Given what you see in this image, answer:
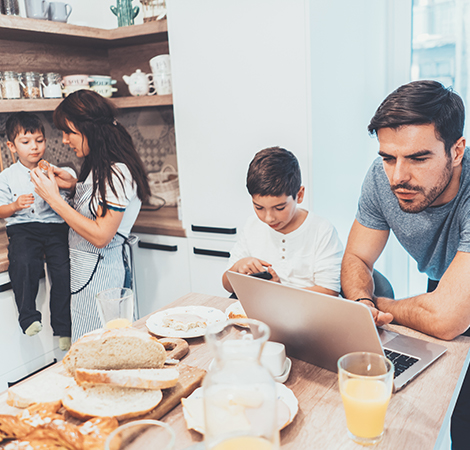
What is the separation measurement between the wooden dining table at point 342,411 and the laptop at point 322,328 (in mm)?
25

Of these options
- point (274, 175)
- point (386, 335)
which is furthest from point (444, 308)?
point (274, 175)

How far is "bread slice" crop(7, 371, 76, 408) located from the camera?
0.89 m

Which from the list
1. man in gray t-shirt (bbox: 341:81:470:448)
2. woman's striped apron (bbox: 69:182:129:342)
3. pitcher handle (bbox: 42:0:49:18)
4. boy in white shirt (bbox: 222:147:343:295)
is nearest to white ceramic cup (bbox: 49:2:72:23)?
pitcher handle (bbox: 42:0:49:18)

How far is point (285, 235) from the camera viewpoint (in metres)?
1.63

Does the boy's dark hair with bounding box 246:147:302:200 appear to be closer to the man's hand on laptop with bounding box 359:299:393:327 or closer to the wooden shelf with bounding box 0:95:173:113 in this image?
Result: the man's hand on laptop with bounding box 359:299:393:327

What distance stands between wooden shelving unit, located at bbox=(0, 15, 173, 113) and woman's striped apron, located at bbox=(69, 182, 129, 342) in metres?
0.58

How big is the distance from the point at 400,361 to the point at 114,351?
23.5 inches

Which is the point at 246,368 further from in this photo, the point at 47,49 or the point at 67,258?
the point at 47,49

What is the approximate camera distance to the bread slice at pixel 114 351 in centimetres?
92

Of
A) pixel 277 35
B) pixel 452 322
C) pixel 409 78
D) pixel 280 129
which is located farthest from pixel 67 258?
pixel 409 78

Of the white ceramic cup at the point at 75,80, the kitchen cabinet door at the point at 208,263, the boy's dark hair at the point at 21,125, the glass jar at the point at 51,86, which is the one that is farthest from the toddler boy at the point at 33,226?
the kitchen cabinet door at the point at 208,263

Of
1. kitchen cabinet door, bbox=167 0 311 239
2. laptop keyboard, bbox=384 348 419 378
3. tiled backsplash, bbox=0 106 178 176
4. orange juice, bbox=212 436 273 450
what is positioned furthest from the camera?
tiled backsplash, bbox=0 106 178 176

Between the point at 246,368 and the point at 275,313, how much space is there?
35 centimetres

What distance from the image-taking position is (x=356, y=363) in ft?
2.67
